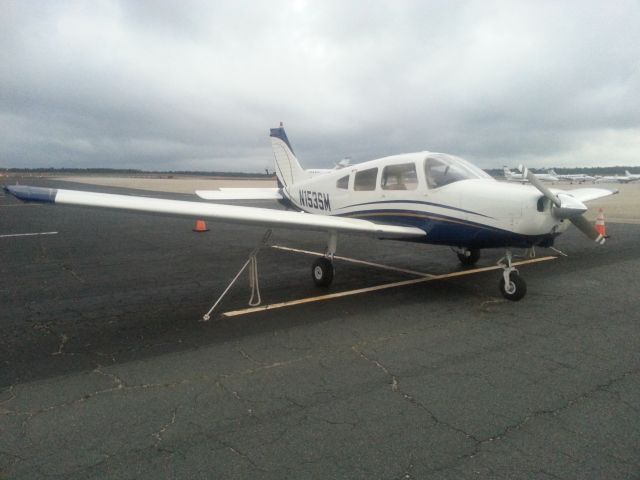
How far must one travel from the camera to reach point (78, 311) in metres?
5.96

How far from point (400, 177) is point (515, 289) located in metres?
2.68

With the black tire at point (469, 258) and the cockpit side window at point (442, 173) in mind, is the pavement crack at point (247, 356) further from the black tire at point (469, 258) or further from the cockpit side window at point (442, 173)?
the black tire at point (469, 258)

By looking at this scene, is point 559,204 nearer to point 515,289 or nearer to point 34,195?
point 515,289

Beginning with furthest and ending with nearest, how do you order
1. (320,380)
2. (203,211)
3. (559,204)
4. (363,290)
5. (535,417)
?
(363,290), (559,204), (203,211), (320,380), (535,417)

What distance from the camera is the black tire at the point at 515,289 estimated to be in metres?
6.30

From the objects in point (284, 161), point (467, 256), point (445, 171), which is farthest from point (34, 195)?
point (284, 161)

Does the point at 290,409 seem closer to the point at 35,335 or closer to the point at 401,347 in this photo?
the point at 401,347

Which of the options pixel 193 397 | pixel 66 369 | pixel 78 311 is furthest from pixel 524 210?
pixel 78 311

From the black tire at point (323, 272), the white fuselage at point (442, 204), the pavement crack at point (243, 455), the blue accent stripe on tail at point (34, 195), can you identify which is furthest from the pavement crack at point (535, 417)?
the blue accent stripe on tail at point (34, 195)

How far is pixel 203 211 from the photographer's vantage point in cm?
523

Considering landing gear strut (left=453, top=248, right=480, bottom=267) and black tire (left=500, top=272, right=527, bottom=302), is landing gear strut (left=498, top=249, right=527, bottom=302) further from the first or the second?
landing gear strut (left=453, top=248, right=480, bottom=267)

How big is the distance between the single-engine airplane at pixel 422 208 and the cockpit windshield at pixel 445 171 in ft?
0.05

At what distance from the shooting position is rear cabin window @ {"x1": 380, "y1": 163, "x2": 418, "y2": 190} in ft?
23.4

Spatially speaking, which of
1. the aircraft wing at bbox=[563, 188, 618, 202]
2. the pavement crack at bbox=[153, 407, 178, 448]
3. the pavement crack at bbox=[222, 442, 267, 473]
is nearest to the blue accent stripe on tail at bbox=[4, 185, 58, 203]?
the pavement crack at bbox=[153, 407, 178, 448]
